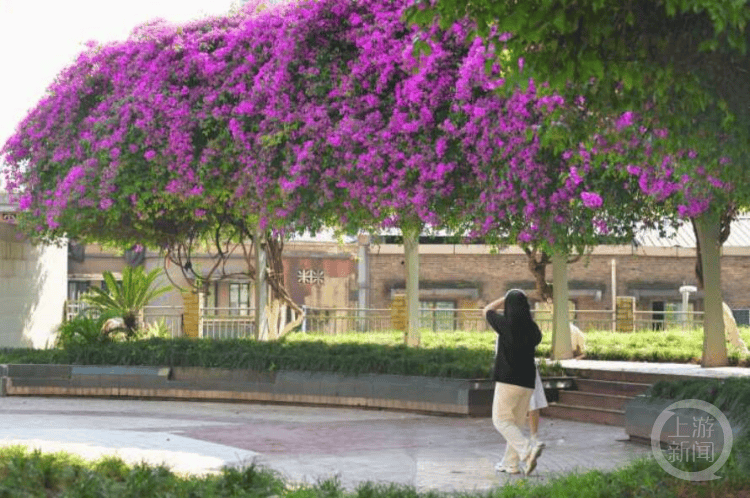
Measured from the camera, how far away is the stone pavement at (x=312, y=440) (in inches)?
508

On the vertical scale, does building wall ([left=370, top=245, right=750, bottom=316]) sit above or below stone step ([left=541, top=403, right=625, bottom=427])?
above

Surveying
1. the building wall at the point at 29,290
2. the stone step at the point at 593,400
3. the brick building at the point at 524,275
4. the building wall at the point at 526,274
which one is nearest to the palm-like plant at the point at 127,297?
the building wall at the point at 29,290

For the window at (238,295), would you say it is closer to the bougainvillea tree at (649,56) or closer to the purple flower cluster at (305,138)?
the purple flower cluster at (305,138)

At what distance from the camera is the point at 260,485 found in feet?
32.1

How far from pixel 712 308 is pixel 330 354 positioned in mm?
6264

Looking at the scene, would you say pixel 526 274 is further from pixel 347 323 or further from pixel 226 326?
pixel 226 326

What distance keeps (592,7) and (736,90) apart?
159 cm

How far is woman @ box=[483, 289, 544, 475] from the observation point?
1249 cm

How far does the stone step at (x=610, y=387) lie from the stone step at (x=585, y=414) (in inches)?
23.4

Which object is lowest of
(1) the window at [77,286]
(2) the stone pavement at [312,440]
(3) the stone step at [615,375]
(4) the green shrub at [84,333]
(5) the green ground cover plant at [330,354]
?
(2) the stone pavement at [312,440]

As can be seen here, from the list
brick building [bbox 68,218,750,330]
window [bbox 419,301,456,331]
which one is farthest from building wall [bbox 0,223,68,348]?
brick building [bbox 68,218,750,330]

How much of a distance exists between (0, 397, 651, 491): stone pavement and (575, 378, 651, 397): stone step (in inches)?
41.1

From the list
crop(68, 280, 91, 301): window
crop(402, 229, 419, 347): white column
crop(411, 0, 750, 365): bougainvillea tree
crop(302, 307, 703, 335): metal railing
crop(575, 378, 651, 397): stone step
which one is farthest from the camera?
crop(68, 280, 91, 301): window

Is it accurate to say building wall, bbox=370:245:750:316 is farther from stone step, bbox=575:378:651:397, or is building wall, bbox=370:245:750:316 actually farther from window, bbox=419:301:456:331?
stone step, bbox=575:378:651:397
